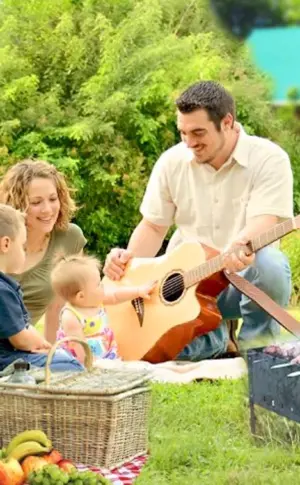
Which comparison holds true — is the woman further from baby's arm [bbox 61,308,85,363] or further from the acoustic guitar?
baby's arm [bbox 61,308,85,363]

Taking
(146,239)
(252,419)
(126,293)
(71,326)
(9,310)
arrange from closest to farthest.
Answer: (252,419), (9,310), (71,326), (126,293), (146,239)

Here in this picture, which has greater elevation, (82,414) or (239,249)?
(239,249)

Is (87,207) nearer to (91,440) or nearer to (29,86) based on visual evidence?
(29,86)

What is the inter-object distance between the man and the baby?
0.41 meters

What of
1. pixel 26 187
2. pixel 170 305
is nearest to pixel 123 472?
pixel 170 305

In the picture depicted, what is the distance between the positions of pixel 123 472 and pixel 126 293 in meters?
1.66

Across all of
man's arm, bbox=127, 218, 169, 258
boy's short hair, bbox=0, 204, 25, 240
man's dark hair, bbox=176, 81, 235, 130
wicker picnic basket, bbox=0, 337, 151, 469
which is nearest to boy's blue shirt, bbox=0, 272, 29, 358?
boy's short hair, bbox=0, 204, 25, 240

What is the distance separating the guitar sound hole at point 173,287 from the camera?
3697mm

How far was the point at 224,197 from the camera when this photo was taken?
377cm

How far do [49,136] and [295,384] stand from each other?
7.86 meters

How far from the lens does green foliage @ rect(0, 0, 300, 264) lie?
9469mm

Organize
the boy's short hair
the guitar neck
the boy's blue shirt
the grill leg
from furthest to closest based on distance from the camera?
the guitar neck → the boy's short hair → the boy's blue shirt → the grill leg

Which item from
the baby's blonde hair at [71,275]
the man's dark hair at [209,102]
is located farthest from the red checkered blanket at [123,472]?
the man's dark hair at [209,102]

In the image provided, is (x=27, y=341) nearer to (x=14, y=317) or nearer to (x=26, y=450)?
(x=14, y=317)
